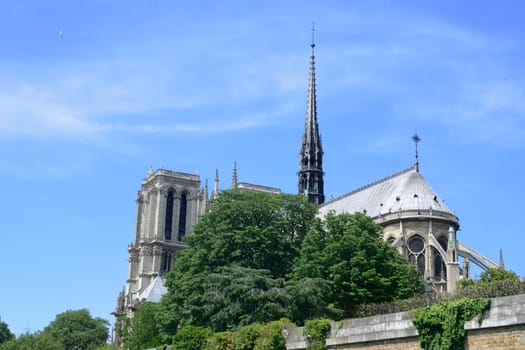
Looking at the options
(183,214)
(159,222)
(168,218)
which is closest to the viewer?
(159,222)

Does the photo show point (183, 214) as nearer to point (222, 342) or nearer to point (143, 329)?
point (143, 329)

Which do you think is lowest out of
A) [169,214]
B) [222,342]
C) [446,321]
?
→ [446,321]

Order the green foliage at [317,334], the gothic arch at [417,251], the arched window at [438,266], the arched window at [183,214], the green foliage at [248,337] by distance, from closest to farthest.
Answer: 1. the green foliage at [317,334]
2. the green foliage at [248,337]
3. the arched window at [438,266]
4. the gothic arch at [417,251]
5. the arched window at [183,214]

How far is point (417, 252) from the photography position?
82000 mm

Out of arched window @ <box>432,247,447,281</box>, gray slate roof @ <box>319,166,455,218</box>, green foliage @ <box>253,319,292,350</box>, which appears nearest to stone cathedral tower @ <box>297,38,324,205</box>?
gray slate roof @ <box>319,166,455,218</box>

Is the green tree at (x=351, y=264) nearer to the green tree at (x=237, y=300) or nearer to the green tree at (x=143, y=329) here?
the green tree at (x=237, y=300)

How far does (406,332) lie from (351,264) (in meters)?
19.5

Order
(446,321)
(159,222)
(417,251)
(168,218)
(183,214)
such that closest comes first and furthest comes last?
1. (446,321)
2. (417,251)
3. (159,222)
4. (168,218)
5. (183,214)

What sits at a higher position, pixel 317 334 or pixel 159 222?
pixel 159 222

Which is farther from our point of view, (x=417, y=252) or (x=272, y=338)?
(x=417, y=252)

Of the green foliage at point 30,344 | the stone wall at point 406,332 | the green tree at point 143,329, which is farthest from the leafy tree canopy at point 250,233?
the green foliage at point 30,344

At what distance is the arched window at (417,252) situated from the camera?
81.8 meters

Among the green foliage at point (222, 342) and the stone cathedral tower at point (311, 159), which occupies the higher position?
the stone cathedral tower at point (311, 159)

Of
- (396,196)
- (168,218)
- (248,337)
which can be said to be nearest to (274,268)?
(248,337)
